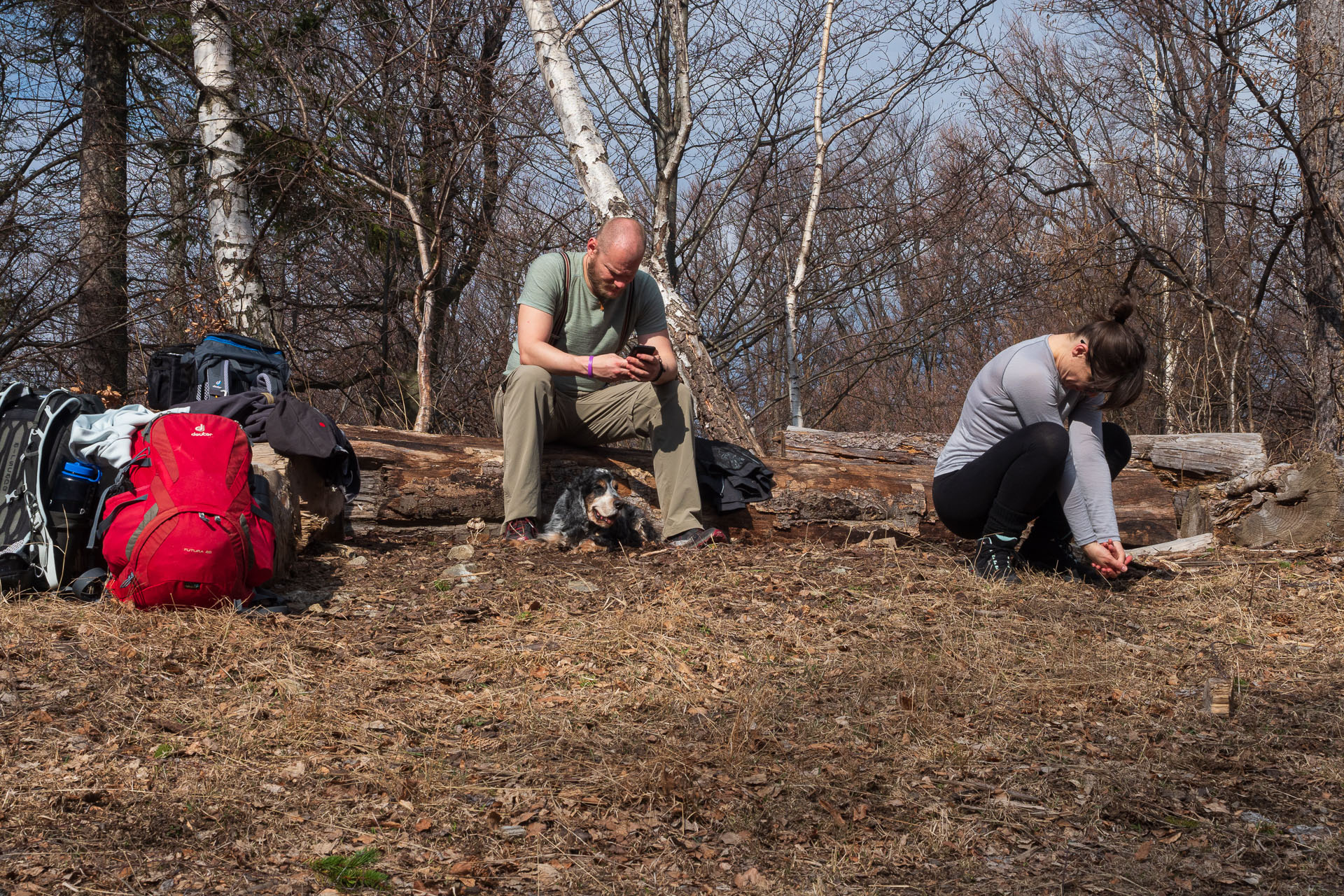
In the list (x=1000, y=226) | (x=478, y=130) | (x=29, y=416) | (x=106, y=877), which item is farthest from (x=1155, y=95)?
(x=106, y=877)

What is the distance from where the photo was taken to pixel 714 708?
3.07 meters

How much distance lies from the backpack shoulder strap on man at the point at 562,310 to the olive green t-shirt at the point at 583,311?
17 mm

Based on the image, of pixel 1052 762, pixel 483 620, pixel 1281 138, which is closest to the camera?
pixel 1052 762

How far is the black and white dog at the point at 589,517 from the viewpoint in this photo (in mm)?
5227

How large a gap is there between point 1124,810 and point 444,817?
5.61ft

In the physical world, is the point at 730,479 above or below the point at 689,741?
above

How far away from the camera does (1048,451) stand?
4078 millimetres

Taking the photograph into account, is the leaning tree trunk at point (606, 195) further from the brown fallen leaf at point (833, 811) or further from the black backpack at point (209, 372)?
the brown fallen leaf at point (833, 811)

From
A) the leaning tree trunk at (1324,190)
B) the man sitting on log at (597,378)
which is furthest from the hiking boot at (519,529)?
Answer: the leaning tree trunk at (1324,190)

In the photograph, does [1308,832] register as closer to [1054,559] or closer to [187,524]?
[1054,559]

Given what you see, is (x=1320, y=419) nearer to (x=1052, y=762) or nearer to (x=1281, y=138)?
(x=1281, y=138)

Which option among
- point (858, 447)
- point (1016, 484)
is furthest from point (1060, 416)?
point (858, 447)

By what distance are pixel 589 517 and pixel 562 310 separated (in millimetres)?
1170

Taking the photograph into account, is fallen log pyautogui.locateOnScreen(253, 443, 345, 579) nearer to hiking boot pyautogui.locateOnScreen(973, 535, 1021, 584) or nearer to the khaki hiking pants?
the khaki hiking pants
